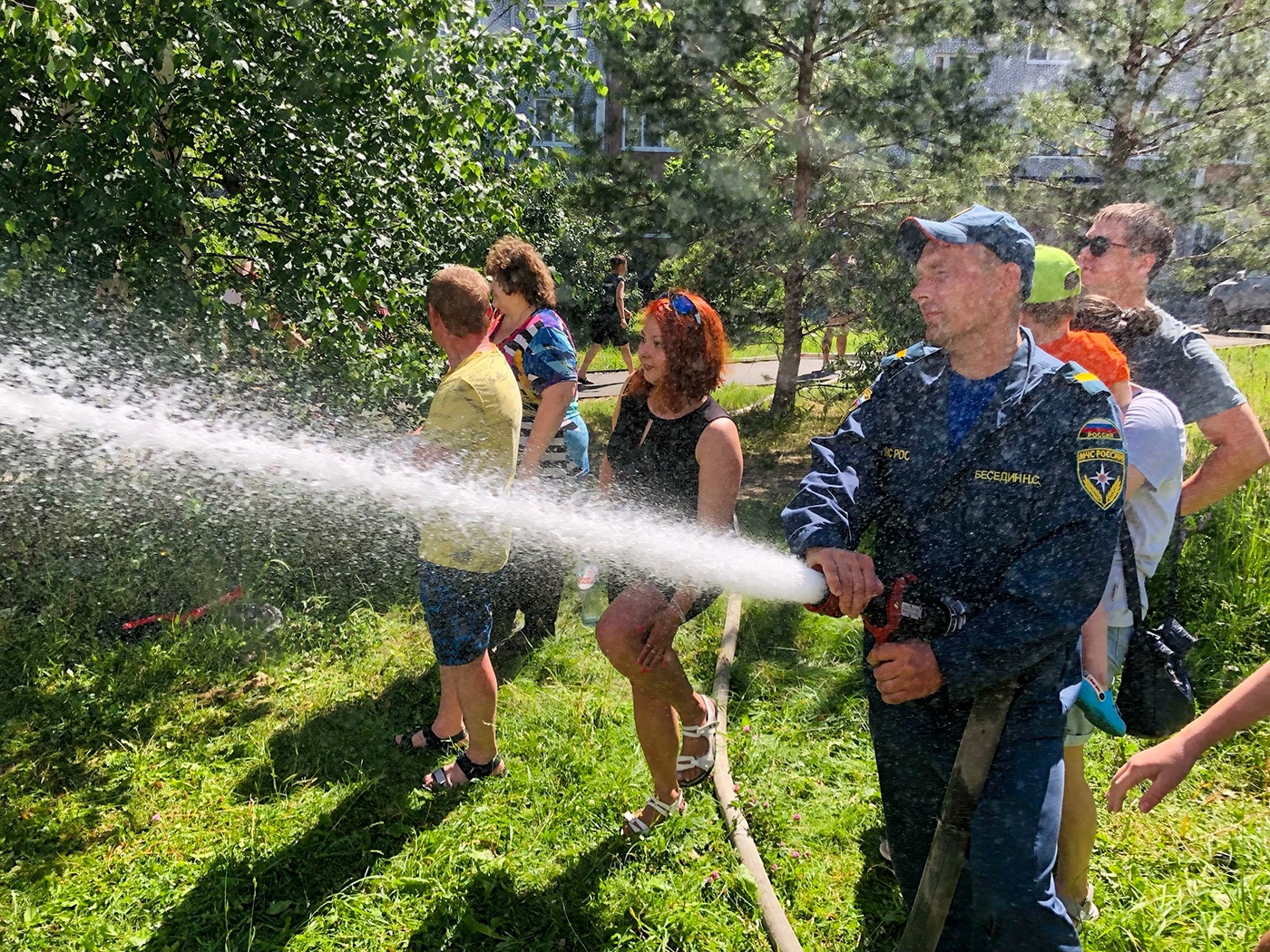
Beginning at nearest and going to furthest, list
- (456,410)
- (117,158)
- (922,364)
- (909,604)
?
(909,604), (922,364), (456,410), (117,158)

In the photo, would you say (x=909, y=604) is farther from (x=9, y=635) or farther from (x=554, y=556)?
(x=9, y=635)

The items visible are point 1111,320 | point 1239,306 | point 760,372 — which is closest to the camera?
point 1111,320

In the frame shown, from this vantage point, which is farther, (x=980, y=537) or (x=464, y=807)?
(x=464, y=807)

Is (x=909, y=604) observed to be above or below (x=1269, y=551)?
above

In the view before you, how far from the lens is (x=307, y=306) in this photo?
14.8 ft

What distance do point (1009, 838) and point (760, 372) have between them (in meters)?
12.8

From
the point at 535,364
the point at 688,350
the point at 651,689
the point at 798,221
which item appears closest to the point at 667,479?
the point at 688,350

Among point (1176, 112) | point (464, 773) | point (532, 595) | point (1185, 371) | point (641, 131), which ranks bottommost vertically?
point (464, 773)

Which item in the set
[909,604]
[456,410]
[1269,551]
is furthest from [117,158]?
[1269,551]

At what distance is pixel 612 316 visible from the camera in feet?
38.5

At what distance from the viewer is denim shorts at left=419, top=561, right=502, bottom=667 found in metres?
3.53

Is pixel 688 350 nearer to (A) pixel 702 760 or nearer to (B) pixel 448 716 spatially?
(A) pixel 702 760

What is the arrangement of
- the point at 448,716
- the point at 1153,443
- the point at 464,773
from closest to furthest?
the point at 1153,443 → the point at 464,773 → the point at 448,716

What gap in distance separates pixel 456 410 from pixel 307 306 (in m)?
1.59
